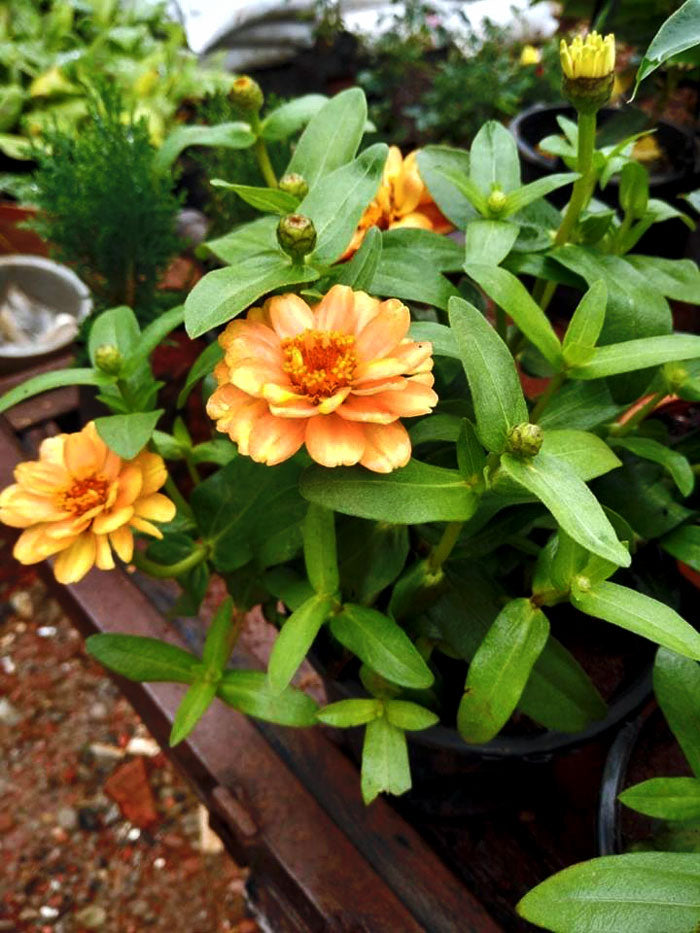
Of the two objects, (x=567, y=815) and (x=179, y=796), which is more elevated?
(x=567, y=815)

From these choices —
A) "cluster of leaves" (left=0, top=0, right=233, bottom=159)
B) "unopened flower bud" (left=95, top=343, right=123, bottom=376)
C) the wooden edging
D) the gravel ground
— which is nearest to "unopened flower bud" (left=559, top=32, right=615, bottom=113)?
"unopened flower bud" (left=95, top=343, right=123, bottom=376)

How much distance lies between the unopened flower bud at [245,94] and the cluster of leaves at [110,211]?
35 centimetres

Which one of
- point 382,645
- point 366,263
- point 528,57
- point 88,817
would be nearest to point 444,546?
point 382,645

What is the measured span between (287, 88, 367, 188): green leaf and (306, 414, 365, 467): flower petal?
221 mm

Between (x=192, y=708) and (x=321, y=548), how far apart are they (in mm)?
168

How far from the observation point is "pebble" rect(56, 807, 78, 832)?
1.13 metres

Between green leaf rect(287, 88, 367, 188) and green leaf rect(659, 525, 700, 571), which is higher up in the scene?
green leaf rect(287, 88, 367, 188)

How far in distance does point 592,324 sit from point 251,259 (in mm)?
203

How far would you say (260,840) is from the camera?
728 mm

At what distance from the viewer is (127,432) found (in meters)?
0.53

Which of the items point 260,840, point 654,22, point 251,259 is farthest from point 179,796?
point 654,22

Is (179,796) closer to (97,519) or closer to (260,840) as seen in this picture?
(260,840)

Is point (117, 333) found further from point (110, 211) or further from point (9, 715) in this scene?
point (9, 715)

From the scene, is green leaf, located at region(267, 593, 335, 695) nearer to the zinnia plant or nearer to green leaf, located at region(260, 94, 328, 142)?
the zinnia plant
